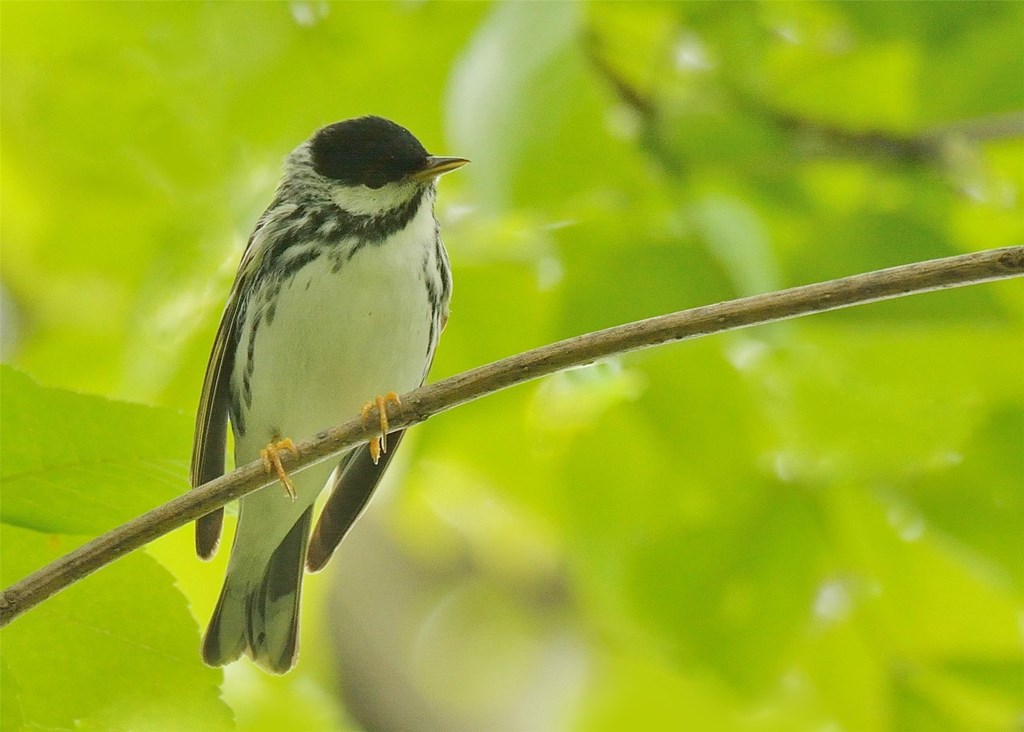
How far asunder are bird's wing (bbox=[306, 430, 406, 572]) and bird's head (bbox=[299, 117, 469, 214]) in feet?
1.56

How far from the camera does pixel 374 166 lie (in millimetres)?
2609

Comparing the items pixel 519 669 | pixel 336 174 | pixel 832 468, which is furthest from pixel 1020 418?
pixel 519 669

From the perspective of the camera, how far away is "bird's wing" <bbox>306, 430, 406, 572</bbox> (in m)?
2.47

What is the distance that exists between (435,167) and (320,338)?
0.39m

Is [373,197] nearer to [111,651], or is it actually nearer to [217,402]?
[217,402]

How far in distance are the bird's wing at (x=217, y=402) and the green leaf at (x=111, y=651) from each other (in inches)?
28.5

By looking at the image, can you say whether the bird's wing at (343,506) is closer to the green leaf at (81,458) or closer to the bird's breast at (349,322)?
the bird's breast at (349,322)

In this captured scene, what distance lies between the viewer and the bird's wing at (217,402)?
85.4 inches

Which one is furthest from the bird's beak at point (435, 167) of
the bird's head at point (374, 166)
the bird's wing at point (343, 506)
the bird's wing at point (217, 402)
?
the bird's wing at point (343, 506)

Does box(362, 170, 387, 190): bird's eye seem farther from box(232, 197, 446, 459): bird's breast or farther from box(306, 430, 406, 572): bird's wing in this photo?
box(306, 430, 406, 572): bird's wing

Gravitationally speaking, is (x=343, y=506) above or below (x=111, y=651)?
below

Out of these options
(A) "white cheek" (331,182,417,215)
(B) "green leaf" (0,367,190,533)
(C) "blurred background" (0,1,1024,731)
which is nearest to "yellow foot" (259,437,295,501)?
(B) "green leaf" (0,367,190,533)

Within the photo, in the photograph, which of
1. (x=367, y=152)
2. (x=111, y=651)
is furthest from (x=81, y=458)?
(x=367, y=152)

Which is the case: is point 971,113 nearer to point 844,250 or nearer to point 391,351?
point 844,250
